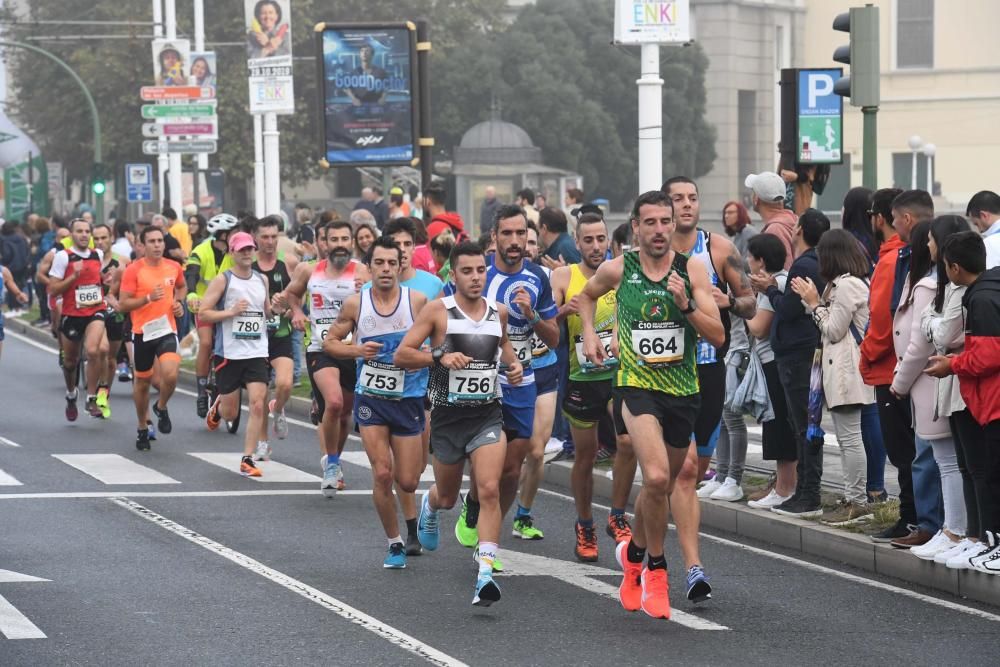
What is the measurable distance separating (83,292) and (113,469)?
4443 mm

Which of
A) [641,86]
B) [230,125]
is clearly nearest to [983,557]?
[641,86]

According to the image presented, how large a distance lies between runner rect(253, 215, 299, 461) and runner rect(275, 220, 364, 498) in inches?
59.3

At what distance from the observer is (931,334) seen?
9508 millimetres

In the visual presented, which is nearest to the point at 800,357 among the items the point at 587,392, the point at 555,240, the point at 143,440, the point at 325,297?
the point at 587,392

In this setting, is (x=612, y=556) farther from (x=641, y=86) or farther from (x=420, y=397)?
(x=641, y=86)

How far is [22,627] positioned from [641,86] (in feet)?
33.8

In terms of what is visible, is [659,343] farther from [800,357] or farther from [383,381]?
[800,357]

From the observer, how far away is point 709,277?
366 inches

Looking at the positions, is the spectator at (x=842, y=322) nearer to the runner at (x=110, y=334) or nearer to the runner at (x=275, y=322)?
the runner at (x=275, y=322)

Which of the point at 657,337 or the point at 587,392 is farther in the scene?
the point at 587,392

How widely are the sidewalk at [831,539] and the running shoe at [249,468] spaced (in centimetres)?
217

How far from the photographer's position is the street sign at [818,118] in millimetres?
14883

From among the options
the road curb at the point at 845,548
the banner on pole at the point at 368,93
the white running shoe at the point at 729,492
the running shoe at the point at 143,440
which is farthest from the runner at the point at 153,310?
the white running shoe at the point at 729,492

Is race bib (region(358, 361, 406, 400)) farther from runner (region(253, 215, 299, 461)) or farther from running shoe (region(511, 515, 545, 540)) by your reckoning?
runner (region(253, 215, 299, 461))
